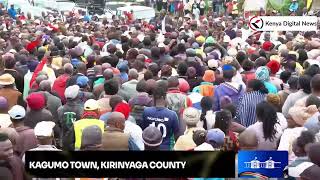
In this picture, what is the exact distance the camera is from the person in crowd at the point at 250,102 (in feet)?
27.8

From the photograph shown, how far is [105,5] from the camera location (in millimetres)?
31453

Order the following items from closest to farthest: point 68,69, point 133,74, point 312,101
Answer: point 312,101 < point 133,74 < point 68,69

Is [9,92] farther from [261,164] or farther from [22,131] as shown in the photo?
[261,164]

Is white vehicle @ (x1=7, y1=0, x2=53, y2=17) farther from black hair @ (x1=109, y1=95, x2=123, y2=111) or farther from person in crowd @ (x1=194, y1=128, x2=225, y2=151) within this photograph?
person in crowd @ (x1=194, y1=128, x2=225, y2=151)

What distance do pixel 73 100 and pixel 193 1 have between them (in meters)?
21.5

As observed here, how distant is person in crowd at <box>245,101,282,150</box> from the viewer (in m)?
6.96

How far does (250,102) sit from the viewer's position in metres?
8.59

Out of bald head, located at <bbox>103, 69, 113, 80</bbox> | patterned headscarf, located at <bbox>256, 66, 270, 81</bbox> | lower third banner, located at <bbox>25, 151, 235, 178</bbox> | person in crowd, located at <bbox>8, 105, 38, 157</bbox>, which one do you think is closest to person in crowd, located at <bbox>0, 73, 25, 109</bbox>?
bald head, located at <bbox>103, 69, 113, 80</bbox>

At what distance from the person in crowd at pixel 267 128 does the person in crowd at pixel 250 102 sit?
3.78 feet

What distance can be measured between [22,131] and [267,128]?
278cm

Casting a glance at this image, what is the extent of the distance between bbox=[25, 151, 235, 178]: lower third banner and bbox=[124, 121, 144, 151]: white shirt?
2541mm

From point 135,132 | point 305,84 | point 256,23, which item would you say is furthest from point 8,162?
point 256,23

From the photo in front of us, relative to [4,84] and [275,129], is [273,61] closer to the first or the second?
[275,129]

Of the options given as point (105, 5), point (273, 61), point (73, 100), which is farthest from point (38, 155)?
point (105, 5)
